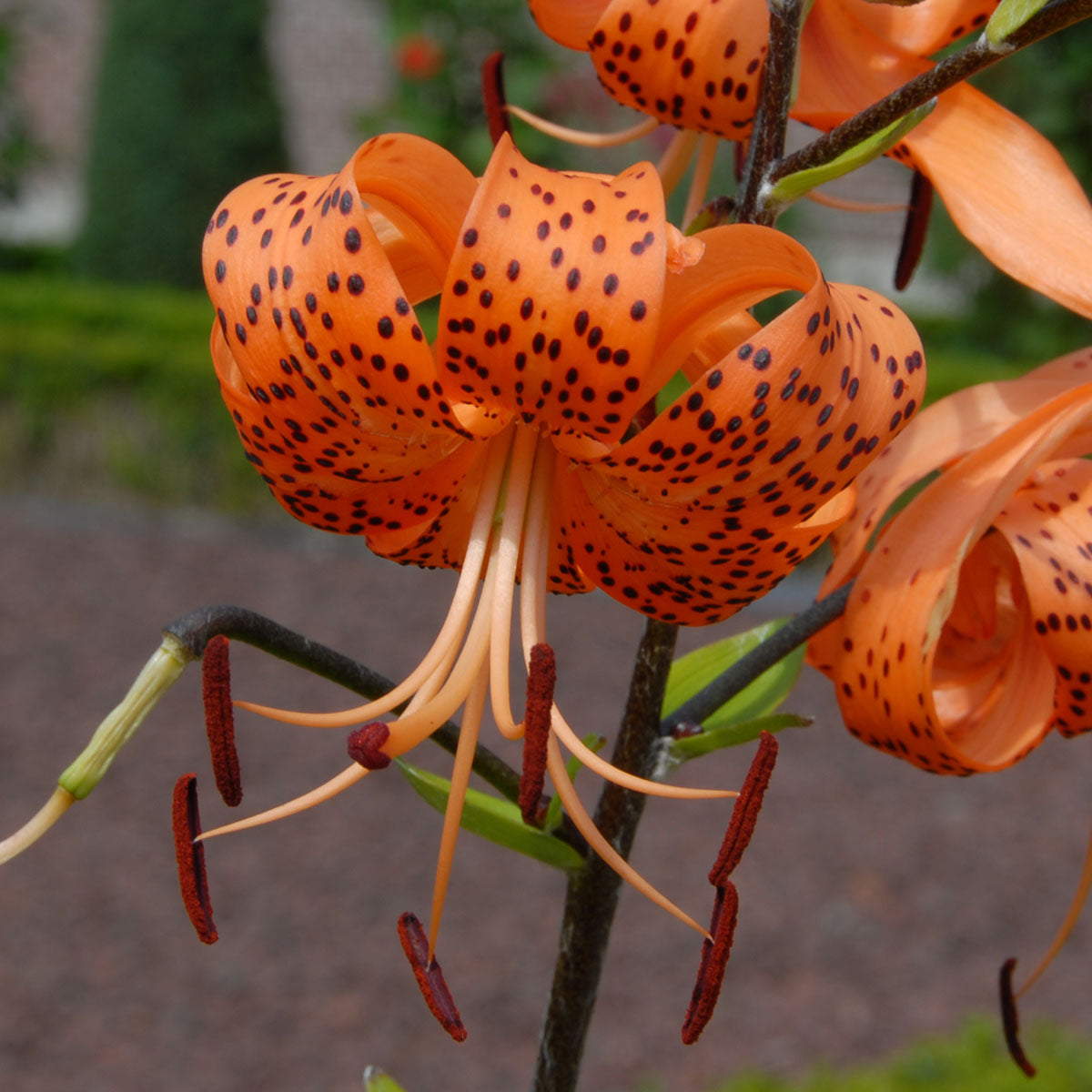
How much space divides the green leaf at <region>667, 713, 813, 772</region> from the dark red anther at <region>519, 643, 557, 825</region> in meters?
0.11

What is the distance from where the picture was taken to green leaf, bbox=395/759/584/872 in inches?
28.5

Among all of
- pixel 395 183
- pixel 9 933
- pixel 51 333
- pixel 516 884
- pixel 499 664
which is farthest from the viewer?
pixel 51 333

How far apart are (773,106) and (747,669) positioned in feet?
0.97

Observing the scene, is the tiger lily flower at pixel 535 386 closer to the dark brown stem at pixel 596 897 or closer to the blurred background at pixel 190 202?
the dark brown stem at pixel 596 897

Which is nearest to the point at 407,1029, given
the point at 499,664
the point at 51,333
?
the point at 499,664

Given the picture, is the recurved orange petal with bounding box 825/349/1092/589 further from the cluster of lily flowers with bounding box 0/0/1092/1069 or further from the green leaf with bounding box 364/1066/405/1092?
the green leaf with bounding box 364/1066/405/1092

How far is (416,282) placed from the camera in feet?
2.18

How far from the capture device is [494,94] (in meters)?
0.81

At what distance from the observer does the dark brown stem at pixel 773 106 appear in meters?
0.63

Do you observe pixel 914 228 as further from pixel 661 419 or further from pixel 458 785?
pixel 458 785

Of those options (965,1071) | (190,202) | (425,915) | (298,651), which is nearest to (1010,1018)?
(298,651)

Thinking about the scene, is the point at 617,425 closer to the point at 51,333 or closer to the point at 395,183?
the point at 395,183

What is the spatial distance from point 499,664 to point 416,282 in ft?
0.64

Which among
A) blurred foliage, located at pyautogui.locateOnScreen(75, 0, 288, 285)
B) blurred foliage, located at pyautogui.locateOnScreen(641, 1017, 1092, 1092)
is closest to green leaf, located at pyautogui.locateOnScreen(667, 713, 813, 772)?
blurred foliage, located at pyautogui.locateOnScreen(641, 1017, 1092, 1092)
